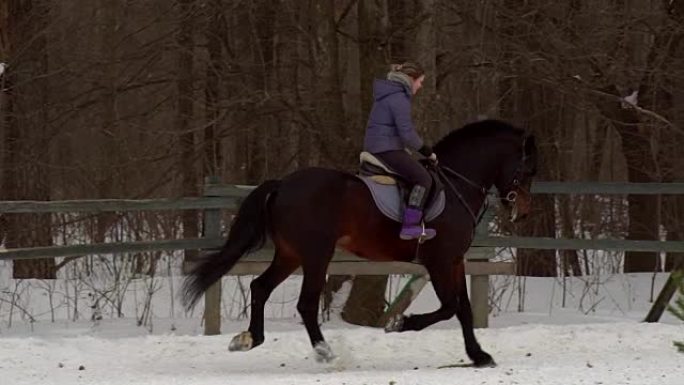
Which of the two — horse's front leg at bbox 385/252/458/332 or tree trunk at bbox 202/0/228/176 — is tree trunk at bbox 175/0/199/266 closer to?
tree trunk at bbox 202/0/228/176

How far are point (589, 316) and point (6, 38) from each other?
8867 mm

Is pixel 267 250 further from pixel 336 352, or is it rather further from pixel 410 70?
pixel 410 70

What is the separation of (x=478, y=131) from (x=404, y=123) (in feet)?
3.27

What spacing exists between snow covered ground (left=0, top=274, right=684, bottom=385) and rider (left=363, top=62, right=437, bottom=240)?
1247 millimetres

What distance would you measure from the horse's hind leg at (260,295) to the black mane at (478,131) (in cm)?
168

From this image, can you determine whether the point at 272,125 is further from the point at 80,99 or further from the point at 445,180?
the point at 445,180

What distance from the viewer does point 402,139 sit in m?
8.34

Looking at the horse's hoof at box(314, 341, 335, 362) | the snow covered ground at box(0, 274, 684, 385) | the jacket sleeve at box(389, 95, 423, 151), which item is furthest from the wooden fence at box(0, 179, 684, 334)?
the jacket sleeve at box(389, 95, 423, 151)

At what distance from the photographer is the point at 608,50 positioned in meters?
13.7

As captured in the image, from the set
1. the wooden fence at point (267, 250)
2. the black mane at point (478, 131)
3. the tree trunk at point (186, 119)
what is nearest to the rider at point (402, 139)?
the black mane at point (478, 131)

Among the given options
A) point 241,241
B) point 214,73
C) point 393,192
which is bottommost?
point 241,241

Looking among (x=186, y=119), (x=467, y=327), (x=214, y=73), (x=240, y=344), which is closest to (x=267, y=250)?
(x=240, y=344)

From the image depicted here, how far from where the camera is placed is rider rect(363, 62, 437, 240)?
8266 mm

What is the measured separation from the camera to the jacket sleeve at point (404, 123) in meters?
8.28
